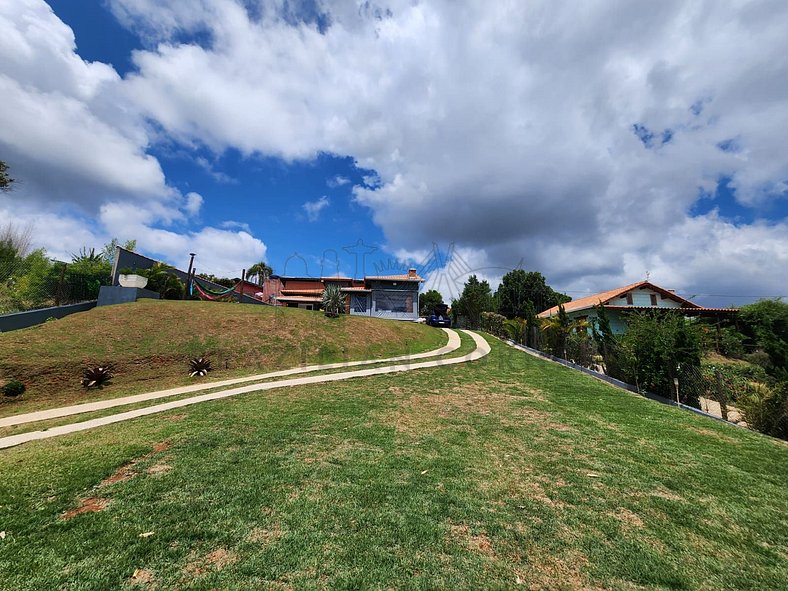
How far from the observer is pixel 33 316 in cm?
1459

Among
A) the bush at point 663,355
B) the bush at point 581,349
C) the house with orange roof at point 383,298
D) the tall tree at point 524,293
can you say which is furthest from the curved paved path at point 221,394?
the tall tree at point 524,293

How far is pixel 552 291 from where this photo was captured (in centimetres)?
5047

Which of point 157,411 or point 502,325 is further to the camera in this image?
point 502,325

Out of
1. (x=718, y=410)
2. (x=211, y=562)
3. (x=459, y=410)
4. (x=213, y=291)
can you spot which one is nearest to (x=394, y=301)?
(x=213, y=291)

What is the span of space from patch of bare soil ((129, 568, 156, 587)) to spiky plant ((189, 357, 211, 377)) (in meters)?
11.5

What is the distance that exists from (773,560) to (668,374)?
8888mm

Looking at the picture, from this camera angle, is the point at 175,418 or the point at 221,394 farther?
the point at 221,394

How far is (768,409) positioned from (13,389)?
2067 centimetres

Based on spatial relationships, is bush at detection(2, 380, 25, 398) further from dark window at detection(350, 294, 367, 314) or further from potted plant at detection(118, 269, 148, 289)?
dark window at detection(350, 294, 367, 314)

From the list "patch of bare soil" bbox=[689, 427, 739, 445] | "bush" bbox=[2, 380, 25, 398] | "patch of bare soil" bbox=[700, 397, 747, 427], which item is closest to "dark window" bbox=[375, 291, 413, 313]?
"patch of bare soil" bbox=[700, 397, 747, 427]

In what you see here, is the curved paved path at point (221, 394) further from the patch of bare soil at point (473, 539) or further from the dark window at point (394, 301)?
the dark window at point (394, 301)

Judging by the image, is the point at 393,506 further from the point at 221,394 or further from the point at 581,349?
the point at 581,349

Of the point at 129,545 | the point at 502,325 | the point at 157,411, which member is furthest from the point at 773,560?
the point at 502,325

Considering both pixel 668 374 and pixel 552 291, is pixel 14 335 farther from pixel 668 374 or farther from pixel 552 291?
pixel 552 291
